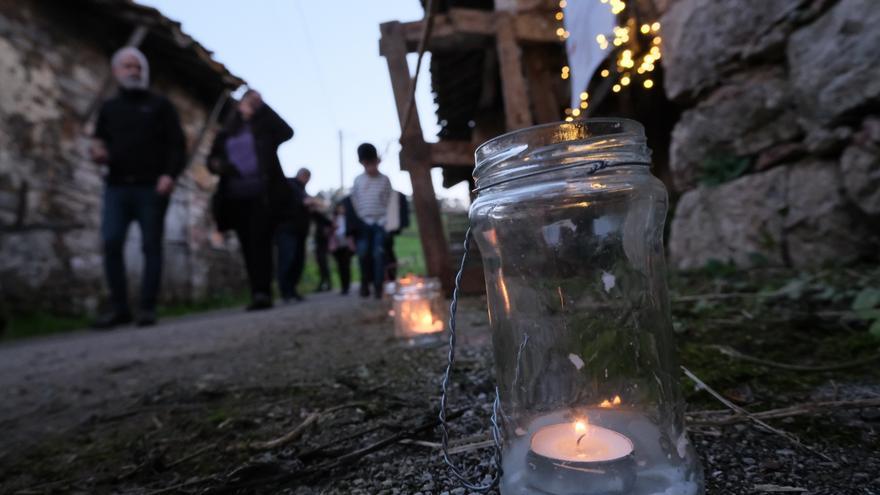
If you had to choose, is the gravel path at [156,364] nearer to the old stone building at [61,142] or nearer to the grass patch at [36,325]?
the grass patch at [36,325]

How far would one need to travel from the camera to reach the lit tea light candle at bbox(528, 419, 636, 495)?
0.60 meters

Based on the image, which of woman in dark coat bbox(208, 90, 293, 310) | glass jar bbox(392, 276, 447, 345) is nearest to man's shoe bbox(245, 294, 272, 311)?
woman in dark coat bbox(208, 90, 293, 310)

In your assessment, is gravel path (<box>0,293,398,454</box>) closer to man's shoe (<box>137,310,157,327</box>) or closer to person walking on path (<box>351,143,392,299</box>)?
man's shoe (<box>137,310,157,327</box>)

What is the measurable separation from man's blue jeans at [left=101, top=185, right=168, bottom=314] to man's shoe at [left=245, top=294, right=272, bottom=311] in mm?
1075

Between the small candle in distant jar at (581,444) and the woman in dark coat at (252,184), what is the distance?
286 cm

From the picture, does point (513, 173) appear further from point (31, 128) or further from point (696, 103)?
point (31, 128)

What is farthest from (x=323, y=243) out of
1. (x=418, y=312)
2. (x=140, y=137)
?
(x=418, y=312)

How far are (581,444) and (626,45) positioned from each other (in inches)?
149

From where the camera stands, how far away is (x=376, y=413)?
3.66 ft

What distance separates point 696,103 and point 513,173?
308cm

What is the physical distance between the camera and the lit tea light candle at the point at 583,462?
0.60m

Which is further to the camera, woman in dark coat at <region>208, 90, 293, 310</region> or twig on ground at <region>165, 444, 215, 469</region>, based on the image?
woman in dark coat at <region>208, 90, 293, 310</region>

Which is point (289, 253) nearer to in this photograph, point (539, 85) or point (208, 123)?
point (208, 123)

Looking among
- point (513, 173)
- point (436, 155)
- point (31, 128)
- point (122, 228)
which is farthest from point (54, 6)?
point (513, 173)
